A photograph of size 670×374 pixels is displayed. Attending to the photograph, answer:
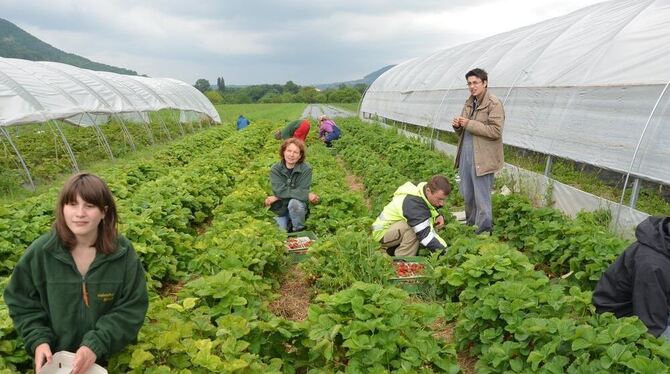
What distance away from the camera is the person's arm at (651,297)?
2855 mm

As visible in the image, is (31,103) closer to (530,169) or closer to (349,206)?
(349,206)

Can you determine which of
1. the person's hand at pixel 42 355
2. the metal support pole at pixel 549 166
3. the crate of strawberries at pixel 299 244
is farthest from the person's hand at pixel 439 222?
the person's hand at pixel 42 355

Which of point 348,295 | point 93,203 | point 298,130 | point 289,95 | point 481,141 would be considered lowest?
point 289,95

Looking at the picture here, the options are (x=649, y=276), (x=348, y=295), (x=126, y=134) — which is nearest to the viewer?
(x=649, y=276)

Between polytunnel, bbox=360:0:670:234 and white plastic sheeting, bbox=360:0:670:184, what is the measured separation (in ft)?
0.04

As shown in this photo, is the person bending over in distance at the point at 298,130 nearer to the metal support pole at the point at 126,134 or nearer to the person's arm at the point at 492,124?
the person's arm at the point at 492,124

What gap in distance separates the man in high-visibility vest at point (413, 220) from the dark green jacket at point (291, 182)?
1.20 metres

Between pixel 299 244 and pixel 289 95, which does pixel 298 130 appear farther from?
pixel 289 95

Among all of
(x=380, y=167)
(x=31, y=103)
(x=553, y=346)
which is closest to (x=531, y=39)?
→ (x=380, y=167)

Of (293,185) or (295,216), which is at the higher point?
(293,185)

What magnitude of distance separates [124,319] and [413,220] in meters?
3.30

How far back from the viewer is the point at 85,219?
2.34 meters

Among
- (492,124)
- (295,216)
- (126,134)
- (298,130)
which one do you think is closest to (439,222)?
(492,124)

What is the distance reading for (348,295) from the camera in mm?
3164
